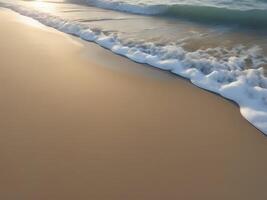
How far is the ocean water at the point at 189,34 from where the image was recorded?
4395 millimetres

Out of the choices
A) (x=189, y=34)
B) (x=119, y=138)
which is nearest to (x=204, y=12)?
(x=189, y=34)

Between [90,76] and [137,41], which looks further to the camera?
[137,41]

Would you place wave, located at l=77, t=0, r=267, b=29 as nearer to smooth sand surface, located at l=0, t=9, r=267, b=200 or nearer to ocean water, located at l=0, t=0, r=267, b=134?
ocean water, located at l=0, t=0, r=267, b=134

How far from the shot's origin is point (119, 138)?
11.1 feet

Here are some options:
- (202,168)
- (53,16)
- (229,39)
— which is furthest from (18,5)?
(202,168)

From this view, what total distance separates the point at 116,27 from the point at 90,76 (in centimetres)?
264

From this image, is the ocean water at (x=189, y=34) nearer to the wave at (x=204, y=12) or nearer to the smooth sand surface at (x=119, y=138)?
the wave at (x=204, y=12)

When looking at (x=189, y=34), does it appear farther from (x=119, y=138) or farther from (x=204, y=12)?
(x=119, y=138)

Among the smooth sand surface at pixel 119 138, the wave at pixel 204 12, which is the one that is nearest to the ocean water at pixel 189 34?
the wave at pixel 204 12

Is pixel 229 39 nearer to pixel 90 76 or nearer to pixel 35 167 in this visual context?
pixel 90 76

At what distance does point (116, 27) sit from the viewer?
7.02 meters

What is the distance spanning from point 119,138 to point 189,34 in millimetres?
3573

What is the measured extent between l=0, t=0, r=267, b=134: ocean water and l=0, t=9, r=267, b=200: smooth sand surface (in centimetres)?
30

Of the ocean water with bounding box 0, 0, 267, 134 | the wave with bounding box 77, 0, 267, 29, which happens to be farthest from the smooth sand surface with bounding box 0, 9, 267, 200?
the wave with bounding box 77, 0, 267, 29
